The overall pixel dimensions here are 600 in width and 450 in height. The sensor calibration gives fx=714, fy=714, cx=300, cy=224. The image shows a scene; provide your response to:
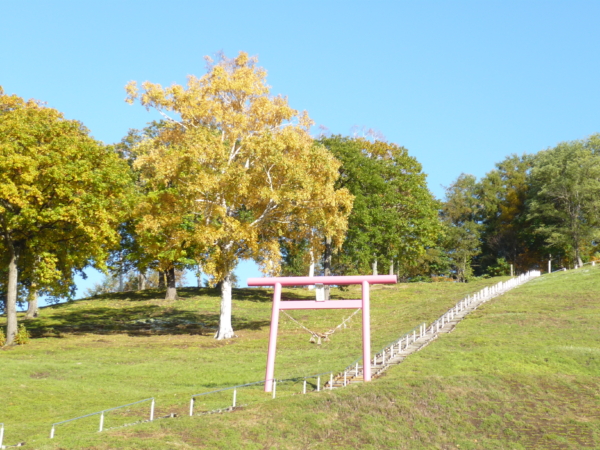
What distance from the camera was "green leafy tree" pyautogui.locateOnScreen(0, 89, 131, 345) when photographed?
129ft

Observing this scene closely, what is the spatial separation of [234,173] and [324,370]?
14.5 m

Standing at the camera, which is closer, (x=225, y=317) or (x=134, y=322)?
(x=225, y=317)

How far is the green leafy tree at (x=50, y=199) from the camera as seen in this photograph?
3938cm

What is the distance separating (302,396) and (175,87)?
1040 inches

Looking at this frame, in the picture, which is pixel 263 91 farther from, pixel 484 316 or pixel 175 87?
pixel 484 316

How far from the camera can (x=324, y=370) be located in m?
31.5

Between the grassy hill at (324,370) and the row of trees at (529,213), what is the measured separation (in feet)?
74.6

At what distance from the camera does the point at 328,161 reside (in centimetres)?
4278

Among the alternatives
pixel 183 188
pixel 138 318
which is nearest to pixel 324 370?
pixel 183 188

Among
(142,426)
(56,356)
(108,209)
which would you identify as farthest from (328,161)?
(142,426)

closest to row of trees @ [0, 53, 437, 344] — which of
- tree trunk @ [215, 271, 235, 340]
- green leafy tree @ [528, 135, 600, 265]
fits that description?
tree trunk @ [215, 271, 235, 340]

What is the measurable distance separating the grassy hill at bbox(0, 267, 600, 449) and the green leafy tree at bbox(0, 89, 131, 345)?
15.6 feet

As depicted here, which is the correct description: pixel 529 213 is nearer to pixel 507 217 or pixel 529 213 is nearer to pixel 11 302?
pixel 507 217

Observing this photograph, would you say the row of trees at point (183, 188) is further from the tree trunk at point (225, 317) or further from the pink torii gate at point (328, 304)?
the pink torii gate at point (328, 304)
